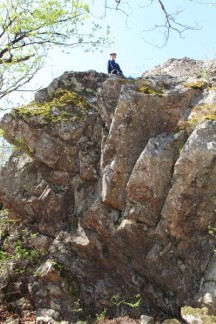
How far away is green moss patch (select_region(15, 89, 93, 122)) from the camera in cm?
1404

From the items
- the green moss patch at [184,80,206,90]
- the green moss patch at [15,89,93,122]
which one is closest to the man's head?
the green moss patch at [15,89,93,122]

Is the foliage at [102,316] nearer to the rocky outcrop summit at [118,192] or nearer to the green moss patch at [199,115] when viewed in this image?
the rocky outcrop summit at [118,192]

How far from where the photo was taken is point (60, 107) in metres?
14.4

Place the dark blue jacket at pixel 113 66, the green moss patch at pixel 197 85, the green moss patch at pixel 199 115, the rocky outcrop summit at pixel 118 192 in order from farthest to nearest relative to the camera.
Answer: the dark blue jacket at pixel 113 66, the green moss patch at pixel 197 85, the green moss patch at pixel 199 115, the rocky outcrop summit at pixel 118 192

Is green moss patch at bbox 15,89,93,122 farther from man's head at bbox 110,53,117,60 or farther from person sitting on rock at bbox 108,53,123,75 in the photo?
man's head at bbox 110,53,117,60

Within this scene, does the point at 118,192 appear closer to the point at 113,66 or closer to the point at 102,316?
the point at 102,316

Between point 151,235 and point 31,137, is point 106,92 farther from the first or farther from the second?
point 151,235

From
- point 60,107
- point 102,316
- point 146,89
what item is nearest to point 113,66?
point 60,107

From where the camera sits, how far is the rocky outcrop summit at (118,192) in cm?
998

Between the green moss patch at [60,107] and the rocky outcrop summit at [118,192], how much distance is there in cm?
5

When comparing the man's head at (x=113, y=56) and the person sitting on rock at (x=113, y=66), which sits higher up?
the man's head at (x=113, y=56)

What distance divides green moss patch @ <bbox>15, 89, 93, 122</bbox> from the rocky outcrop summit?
0.05m

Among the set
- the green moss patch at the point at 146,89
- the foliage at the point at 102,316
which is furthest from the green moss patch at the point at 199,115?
the foliage at the point at 102,316

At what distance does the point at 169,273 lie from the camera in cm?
1014
